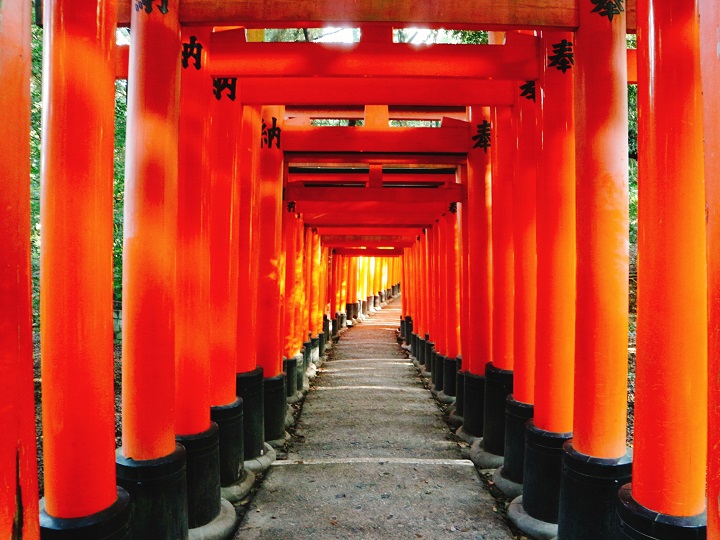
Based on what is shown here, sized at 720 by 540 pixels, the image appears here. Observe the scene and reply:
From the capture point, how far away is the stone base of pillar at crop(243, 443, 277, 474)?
5297 mm

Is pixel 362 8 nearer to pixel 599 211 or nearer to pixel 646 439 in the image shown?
Result: pixel 599 211

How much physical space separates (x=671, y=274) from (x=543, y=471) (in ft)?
6.60

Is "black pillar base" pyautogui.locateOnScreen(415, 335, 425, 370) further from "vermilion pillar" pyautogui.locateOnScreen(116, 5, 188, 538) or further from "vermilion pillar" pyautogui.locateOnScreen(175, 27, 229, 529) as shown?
"vermilion pillar" pyautogui.locateOnScreen(116, 5, 188, 538)

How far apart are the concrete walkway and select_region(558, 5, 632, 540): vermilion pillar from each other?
3.83 feet

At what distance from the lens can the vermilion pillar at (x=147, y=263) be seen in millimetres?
3178

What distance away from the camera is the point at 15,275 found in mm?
1607

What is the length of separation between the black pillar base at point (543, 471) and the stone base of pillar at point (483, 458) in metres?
1.53

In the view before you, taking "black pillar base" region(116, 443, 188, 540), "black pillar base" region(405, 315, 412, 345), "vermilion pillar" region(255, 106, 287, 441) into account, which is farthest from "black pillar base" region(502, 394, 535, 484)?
"black pillar base" region(405, 315, 412, 345)

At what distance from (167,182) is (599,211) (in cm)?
252

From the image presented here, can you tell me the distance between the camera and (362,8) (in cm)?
311

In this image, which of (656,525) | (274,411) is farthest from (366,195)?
(656,525)

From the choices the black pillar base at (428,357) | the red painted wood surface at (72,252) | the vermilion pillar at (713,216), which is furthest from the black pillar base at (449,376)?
the vermilion pillar at (713,216)

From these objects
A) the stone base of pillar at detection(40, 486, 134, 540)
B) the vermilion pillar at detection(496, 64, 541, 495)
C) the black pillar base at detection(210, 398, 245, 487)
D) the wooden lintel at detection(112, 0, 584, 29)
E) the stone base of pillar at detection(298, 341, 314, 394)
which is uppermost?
the wooden lintel at detection(112, 0, 584, 29)

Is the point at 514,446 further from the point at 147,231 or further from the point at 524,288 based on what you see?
the point at 147,231
